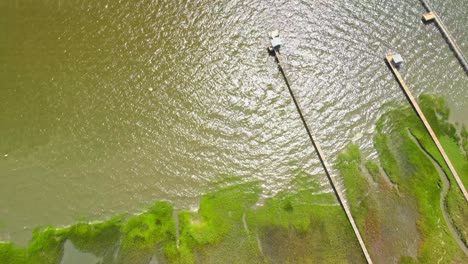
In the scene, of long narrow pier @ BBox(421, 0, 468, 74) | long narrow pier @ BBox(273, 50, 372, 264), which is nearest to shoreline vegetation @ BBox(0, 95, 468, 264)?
long narrow pier @ BBox(273, 50, 372, 264)

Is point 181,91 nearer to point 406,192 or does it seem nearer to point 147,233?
point 147,233

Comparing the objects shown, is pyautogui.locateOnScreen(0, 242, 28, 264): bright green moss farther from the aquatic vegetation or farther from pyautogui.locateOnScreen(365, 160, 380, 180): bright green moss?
pyautogui.locateOnScreen(365, 160, 380, 180): bright green moss

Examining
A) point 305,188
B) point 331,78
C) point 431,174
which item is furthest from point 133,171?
point 431,174

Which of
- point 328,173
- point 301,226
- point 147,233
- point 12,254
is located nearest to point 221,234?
point 147,233

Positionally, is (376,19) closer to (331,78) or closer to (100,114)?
(331,78)

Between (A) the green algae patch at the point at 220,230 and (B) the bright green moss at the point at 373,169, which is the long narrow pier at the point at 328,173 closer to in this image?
(B) the bright green moss at the point at 373,169
